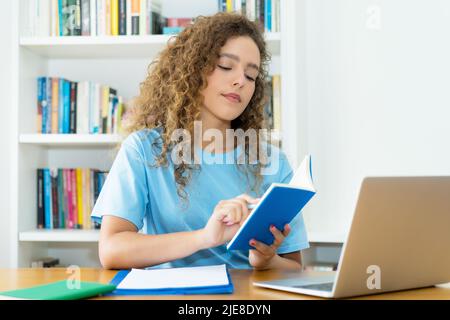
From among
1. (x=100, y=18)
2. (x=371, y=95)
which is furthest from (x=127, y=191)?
(x=371, y=95)

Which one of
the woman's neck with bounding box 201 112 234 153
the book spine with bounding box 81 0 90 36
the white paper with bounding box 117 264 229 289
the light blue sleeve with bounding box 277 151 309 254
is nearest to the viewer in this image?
the white paper with bounding box 117 264 229 289

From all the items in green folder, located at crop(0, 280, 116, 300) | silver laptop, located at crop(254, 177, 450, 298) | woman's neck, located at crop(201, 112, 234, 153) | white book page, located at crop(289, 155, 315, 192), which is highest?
woman's neck, located at crop(201, 112, 234, 153)

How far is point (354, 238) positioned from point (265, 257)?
0.42 meters

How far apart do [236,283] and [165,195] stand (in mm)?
445

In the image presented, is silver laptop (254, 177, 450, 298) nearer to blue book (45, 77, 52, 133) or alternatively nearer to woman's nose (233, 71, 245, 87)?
woman's nose (233, 71, 245, 87)

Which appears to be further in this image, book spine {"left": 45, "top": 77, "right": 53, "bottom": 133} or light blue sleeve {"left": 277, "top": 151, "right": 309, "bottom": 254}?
book spine {"left": 45, "top": 77, "right": 53, "bottom": 133}

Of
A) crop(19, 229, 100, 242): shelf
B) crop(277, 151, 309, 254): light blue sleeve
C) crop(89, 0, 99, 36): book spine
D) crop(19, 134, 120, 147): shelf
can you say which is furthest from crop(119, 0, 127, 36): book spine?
crop(277, 151, 309, 254): light blue sleeve

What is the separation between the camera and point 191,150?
4.77ft

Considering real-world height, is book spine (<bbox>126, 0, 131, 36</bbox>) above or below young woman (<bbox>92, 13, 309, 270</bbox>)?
above

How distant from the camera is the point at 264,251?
1138 millimetres

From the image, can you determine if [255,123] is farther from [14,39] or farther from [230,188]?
[14,39]

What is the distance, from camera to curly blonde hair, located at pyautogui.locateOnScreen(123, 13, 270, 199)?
1.48m

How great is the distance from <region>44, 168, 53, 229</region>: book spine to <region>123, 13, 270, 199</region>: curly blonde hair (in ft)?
2.73
